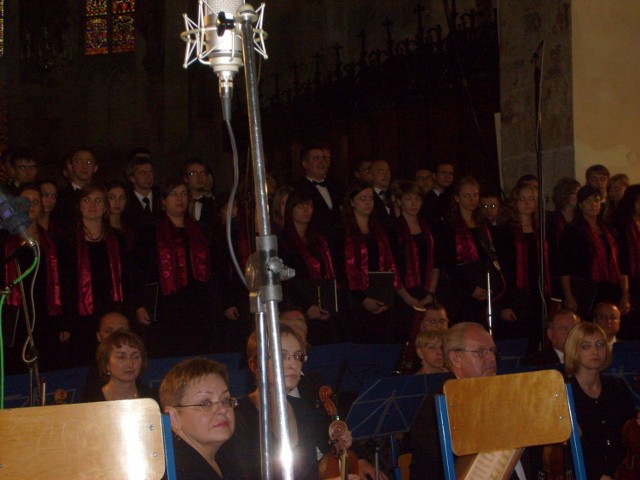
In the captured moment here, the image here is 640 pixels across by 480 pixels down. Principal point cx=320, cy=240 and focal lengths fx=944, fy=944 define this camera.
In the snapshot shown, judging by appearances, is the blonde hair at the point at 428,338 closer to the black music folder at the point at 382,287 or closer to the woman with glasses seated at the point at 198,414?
the black music folder at the point at 382,287

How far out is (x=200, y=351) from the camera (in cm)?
652

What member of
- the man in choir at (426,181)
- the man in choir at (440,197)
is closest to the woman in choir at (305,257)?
the man in choir at (440,197)

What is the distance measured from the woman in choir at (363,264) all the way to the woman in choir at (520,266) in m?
0.75

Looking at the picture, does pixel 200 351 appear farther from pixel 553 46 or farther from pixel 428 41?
pixel 428 41

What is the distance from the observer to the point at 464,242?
7004mm

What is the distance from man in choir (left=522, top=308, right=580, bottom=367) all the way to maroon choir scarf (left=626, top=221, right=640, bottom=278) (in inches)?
64.9

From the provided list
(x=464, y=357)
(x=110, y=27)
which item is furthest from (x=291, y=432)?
(x=110, y=27)

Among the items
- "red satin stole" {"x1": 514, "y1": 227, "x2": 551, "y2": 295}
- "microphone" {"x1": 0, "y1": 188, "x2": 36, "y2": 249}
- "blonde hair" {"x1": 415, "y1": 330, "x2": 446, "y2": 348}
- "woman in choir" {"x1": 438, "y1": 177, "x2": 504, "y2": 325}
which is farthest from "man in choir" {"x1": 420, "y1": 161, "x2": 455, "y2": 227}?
"microphone" {"x1": 0, "y1": 188, "x2": 36, "y2": 249}

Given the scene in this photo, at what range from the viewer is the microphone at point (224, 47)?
258 cm

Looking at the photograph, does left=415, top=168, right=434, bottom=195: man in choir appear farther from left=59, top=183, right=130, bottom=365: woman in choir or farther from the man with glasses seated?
the man with glasses seated

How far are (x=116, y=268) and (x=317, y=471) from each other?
2674mm

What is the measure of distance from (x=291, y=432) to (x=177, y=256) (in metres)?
2.95

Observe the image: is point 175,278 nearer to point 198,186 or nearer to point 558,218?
point 198,186

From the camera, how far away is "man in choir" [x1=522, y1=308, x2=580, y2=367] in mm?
5773
